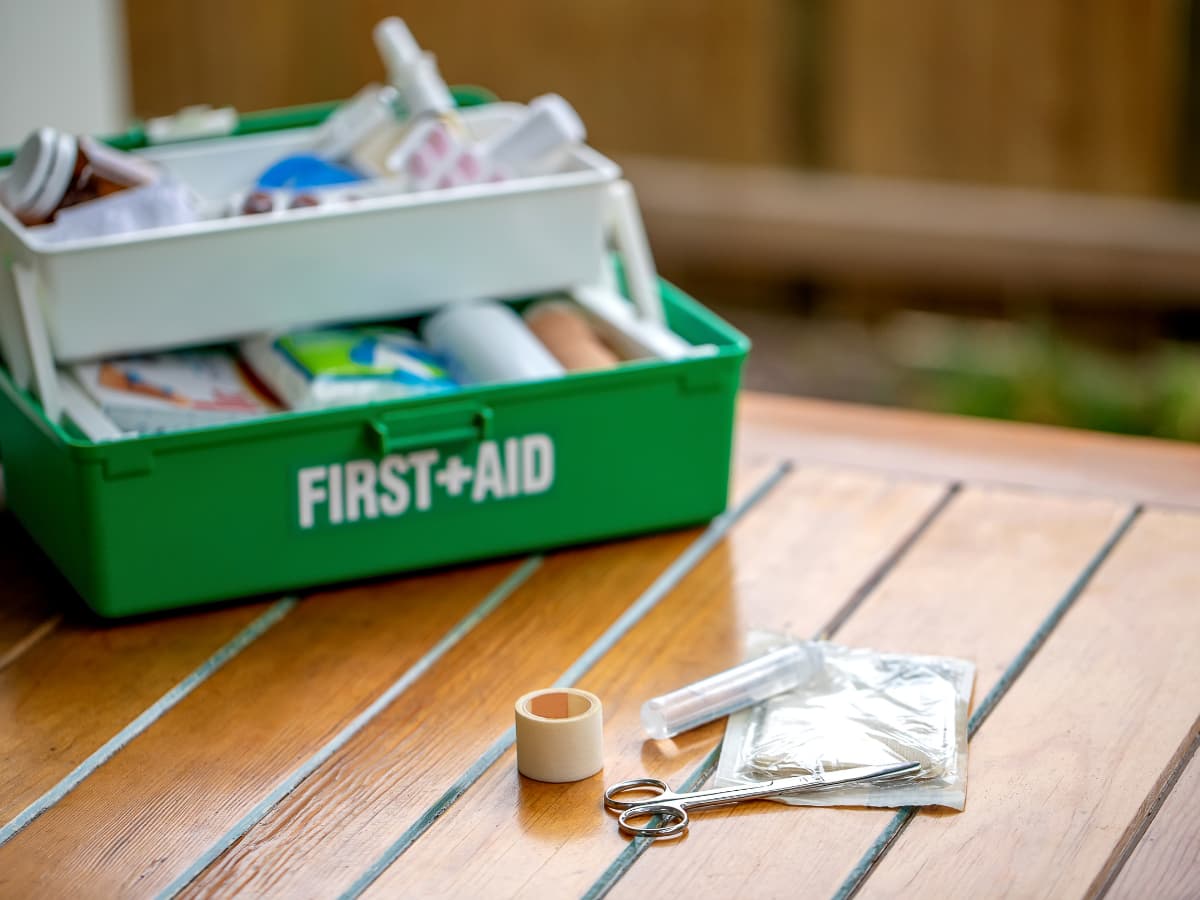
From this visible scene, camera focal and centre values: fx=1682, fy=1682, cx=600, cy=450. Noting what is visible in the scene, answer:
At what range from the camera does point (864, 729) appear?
85cm

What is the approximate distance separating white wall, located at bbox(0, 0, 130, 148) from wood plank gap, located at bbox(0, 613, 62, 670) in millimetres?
640

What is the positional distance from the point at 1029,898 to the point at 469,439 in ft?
1.40

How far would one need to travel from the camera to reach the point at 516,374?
1.02m

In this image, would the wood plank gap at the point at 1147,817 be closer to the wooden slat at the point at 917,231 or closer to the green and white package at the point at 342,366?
the green and white package at the point at 342,366

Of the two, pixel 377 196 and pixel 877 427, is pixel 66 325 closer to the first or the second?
pixel 377 196

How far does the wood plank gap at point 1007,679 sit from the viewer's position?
0.74 m

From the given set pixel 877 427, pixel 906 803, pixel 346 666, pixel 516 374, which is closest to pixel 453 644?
pixel 346 666

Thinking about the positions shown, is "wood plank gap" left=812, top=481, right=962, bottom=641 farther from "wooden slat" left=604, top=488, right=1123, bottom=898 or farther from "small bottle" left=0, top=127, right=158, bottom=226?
"small bottle" left=0, top=127, right=158, bottom=226

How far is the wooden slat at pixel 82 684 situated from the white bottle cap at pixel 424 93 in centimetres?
36

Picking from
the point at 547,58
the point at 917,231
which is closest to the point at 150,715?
the point at 917,231

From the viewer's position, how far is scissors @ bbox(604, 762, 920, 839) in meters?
0.78

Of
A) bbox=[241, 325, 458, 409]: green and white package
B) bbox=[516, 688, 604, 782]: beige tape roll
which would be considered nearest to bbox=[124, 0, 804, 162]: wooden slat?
bbox=[241, 325, 458, 409]: green and white package

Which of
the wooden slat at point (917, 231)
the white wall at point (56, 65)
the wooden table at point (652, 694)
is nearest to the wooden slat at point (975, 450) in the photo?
the wooden table at point (652, 694)

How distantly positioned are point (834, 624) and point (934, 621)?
0.06 metres
